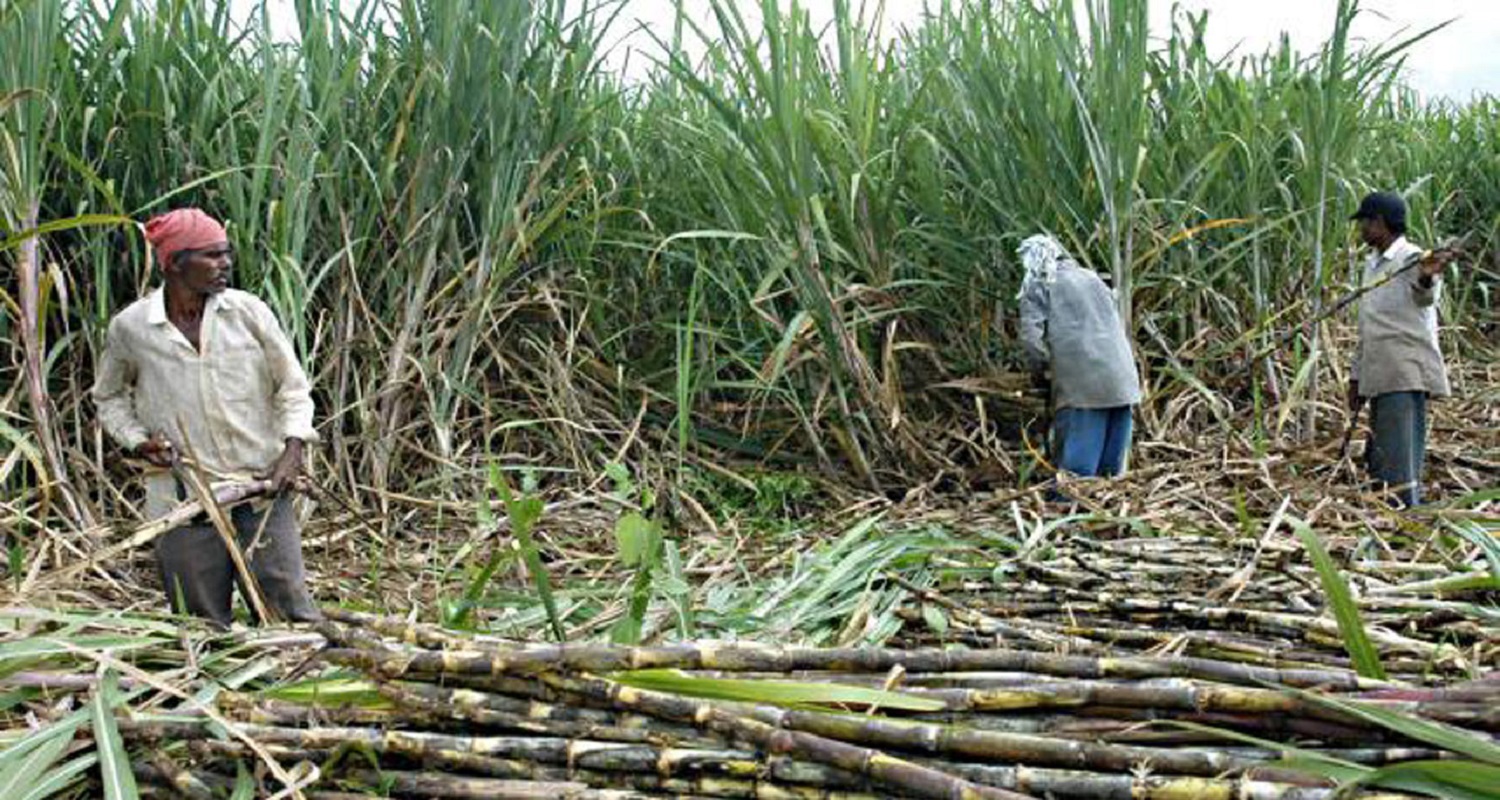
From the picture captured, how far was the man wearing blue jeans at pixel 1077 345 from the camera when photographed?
4398 mm

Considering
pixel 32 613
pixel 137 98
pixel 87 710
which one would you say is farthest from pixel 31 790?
pixel 137 98

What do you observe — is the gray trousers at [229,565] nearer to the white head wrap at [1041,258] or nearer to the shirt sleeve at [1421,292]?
the white head wrap at [1041,258]

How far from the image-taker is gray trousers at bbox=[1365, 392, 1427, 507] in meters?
4.55

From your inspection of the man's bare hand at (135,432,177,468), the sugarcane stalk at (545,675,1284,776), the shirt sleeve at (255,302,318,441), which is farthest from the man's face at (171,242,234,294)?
the sugarcane stalk at (545,675,1284,776)

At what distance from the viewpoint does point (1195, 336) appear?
4.98 meters

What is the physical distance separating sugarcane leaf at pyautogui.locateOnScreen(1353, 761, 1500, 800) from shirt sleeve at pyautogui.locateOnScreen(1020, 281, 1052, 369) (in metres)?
3.26

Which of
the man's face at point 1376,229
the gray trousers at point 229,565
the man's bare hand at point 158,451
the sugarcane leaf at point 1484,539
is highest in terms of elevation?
the man's face at point 1376,229

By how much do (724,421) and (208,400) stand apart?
235 centimetres

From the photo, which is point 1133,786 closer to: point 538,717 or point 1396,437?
point 538,717

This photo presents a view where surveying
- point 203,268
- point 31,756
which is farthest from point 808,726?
point 203,268

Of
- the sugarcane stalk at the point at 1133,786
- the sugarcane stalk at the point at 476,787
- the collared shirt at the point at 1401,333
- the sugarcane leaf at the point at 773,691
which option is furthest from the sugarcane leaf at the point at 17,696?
the collared shirt at the point at 1401,333

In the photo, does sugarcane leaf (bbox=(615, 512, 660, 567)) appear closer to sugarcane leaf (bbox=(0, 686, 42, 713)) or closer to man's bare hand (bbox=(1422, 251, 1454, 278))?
sugarcane leaf (bbox=(0, 686, 42, 713))

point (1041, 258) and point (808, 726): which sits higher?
point (1041, 258)

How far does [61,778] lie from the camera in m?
1.44
